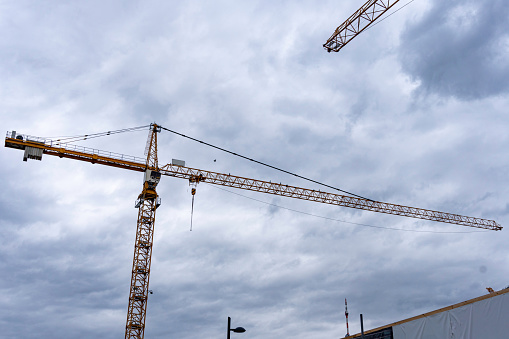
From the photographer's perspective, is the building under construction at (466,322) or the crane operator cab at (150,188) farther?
the crane operator cab at (150,188)

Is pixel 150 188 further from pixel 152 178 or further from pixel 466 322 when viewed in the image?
pixel 466 322

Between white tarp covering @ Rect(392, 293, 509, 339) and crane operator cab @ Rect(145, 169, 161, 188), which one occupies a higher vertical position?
crane operator cab @ Rect(145, 169, 161, 188)

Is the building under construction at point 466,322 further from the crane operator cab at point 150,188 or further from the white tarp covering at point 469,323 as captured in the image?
the crane operator cab at point 150,188

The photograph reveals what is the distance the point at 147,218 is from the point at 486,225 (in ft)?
361

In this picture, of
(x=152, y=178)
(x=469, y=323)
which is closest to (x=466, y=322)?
(x=469, y=323)

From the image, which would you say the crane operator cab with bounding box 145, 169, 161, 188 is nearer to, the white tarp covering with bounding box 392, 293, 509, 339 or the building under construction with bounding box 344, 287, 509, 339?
the building under construction with bounding box 344, 287, 509, 339

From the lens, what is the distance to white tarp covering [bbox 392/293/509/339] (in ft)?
100

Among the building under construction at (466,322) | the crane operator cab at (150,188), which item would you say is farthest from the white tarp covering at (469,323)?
the crane operator cab at (150,188)

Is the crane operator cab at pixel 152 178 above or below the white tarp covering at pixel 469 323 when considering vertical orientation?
above

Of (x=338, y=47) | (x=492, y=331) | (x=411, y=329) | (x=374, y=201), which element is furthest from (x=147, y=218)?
(x=492, y=331)

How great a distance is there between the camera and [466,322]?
33000mm

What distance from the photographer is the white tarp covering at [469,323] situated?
30.5 metres

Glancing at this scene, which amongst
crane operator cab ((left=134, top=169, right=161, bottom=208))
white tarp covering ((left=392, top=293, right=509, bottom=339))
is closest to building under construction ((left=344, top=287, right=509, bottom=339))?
white tarp covering ((left=392, top=293, right=509, bottom=339))

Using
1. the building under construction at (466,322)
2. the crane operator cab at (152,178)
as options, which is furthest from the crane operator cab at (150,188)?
the building under construction at (466,322)
